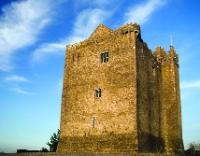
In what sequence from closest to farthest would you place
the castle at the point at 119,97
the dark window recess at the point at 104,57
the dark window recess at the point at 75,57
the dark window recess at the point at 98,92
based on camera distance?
the castle at the point at 119,97
the dark window recess at the point at 98,92
the dark window recess at the point at 104,57
the dark window recess at the point at 75,57

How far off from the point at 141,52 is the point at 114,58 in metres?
3.04

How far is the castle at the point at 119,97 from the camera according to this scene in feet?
94.0

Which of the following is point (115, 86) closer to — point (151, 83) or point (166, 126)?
point (151, 83)

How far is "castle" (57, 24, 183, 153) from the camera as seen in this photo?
28641mm

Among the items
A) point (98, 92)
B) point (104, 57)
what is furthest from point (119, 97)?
point (104, 57)

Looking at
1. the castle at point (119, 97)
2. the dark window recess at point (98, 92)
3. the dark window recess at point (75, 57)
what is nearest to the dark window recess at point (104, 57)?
the castle at point (119, 97)

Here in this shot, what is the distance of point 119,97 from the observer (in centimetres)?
2944

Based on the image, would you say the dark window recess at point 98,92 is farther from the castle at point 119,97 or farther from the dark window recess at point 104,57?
the dark window recess at point 104,57

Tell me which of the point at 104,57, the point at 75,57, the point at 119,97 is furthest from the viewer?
the point at 75,57

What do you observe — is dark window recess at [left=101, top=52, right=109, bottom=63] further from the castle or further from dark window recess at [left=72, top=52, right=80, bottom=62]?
dark window recess at [left=72, top=52, right=80, bottom=62]

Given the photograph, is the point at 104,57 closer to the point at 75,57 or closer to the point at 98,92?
the point at 98,92

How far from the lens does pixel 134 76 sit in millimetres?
29062

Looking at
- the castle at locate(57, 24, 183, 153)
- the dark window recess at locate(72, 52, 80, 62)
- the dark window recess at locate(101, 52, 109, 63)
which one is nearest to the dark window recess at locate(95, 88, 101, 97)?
the castle at locate(57, 24, 183, 153)

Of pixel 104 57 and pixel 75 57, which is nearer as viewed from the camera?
pixel 104 57
